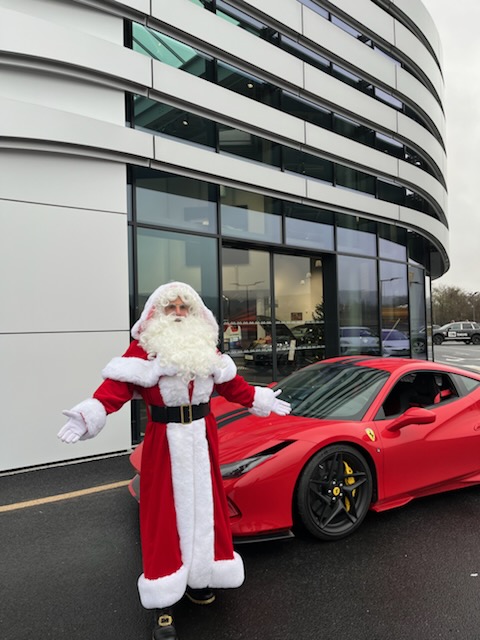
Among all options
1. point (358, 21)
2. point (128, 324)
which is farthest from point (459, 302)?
point (128, 324)

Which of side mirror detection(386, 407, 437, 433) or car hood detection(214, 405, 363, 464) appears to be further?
side mirror detection(386, 407, 437, 433)

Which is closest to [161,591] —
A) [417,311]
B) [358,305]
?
[358,305]

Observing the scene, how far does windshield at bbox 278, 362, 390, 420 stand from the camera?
351 cm

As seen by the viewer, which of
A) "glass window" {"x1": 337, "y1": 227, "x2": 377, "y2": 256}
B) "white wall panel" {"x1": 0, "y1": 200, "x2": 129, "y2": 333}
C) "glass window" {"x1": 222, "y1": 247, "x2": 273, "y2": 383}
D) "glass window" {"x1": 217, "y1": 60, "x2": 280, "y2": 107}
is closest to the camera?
"white wall panel" {"x1": 0, "y1": 200, "x2": 129, "y2": 333}

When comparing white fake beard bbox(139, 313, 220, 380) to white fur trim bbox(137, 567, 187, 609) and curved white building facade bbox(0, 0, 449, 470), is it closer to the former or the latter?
white fur trim bbox(137, 567, 187, 609)

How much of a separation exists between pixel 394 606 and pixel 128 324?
441cm

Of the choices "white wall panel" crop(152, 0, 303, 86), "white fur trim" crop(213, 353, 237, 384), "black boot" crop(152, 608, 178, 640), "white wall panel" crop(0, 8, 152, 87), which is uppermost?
"white wall panel" crop(152, 0, 303, 86)

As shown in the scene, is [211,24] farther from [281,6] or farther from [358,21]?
[358,21]

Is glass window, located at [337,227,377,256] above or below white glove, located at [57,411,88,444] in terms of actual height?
above

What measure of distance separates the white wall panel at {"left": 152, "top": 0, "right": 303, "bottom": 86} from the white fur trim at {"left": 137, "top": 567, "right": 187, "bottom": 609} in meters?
6.80

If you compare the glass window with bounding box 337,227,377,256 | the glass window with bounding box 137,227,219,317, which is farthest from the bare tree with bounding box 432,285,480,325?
the glass window with bounding box 137,227,219,317

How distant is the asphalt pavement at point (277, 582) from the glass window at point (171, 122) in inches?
204

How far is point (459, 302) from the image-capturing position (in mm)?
59750

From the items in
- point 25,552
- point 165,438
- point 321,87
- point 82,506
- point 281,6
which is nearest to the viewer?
point 165,438
